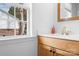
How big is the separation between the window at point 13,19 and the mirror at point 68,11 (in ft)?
2.03

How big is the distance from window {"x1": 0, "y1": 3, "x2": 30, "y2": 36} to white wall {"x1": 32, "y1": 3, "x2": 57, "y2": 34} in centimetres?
15

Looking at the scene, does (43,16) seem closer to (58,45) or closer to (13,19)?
(13,19)

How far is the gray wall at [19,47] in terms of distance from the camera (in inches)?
69.6

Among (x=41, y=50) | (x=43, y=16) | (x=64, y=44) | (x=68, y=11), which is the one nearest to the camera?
(x=64, y=44)

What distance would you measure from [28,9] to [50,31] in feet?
1.94

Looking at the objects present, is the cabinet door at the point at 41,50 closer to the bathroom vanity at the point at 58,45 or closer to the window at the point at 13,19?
the bathroom vanity at the point at 58,45

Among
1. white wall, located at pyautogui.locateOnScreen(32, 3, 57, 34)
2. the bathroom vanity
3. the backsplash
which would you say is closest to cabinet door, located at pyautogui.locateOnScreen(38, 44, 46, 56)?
the bathroom vanity

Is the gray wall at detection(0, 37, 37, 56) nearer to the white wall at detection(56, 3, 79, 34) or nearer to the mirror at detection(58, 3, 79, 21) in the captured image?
the white wall at detection(56, 3, 79, 34)

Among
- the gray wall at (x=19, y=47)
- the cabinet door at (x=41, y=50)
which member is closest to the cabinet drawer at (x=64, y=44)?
the cabinet door at (x=41, y=50)

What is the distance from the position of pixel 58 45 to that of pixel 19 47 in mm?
706

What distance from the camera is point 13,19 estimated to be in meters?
2.04

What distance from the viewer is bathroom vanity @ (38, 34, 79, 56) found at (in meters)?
1.30

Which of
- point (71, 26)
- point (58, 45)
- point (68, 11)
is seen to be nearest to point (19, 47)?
point (58, 45)

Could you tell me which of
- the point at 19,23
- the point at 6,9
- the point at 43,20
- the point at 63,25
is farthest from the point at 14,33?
the point at 63,25
